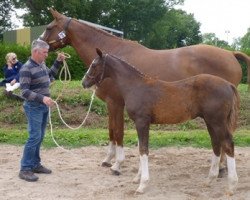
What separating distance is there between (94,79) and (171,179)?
6.01ft

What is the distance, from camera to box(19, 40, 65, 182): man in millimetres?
5863

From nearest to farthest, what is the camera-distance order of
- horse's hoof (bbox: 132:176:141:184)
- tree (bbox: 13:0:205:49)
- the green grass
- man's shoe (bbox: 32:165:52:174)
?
horse's hoof (bbox: 132:176:141:184), man's shoe (bbox: 32:165:52:174), the green grass, tree (bbox: 13:0:205:49)

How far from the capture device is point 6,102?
11500 mm

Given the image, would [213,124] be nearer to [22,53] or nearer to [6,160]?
[6,160]

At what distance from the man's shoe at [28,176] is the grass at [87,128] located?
84.0 inches

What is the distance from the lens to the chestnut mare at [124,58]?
21.7 feet

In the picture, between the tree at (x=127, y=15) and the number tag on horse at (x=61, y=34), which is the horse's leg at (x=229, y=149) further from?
the tree at (x=127, y=15)

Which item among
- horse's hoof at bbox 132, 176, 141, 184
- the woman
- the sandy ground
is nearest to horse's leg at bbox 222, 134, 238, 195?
the sandy ground

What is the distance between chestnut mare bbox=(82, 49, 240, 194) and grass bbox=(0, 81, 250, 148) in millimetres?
2669

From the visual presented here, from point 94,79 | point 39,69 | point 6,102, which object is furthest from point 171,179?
point 6,102

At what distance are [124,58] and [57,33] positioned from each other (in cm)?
121

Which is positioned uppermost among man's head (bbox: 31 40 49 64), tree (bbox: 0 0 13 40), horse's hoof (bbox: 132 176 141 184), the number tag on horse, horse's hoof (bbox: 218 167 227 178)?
tree (bbox: 0 0 13 40)

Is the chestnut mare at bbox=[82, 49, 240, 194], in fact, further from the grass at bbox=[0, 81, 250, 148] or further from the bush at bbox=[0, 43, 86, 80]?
the bush at bbox=[0, 43, 86, 80]

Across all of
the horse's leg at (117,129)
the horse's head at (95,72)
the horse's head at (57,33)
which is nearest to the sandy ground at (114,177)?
the horse's leg at (117,129)
